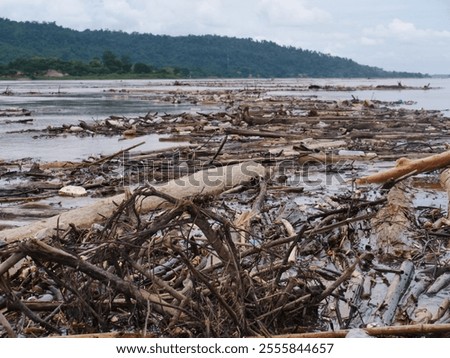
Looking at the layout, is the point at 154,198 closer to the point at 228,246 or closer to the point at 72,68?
the point at 228,246

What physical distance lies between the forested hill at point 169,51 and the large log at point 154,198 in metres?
143

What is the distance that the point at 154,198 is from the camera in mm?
7688

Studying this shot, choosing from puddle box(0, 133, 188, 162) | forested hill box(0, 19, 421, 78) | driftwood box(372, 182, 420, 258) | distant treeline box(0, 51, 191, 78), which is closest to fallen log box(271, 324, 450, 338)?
driftwood box(372, 182, 420, 258)

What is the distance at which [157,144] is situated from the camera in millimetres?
15516

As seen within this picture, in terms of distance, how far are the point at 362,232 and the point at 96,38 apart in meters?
191

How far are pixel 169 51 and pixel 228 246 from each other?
188770mm

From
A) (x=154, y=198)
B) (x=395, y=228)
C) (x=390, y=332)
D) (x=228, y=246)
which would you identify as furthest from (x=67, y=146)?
(x=390, y=332)

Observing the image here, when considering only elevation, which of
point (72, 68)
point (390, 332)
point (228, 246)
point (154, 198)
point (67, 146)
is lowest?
point (72, 68)

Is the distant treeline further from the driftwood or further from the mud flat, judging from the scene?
the driftwood

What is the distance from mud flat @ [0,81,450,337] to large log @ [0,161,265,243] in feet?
0.07

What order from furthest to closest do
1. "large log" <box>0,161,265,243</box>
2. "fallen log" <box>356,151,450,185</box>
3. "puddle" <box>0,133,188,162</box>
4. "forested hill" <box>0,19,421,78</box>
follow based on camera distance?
"forested hill" <box>0,19,421,78</box>
"puddle" <box>0,133,188,162</box>
"fallen log" <box>356,151,450,185</box>
"large log" <box>0,161,265,243</box>

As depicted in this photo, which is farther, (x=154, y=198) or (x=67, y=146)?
(x=67, y=146)

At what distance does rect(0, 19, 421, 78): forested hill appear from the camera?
530 ft

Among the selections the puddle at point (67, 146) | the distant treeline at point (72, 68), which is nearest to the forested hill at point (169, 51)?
the distant treeline at point (72, 68)
